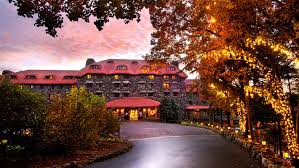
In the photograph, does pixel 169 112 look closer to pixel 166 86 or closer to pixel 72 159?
pixel 166 86

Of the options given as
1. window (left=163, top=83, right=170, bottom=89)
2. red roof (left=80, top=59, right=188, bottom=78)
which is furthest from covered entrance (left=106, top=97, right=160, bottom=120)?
red roof (left=80, top=59, right=188, bottom=78)

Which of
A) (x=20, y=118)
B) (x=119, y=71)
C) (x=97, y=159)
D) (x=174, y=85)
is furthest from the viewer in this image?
(x=174, y=85)

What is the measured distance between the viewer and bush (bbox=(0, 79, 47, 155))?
40.0 feet

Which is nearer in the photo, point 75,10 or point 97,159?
point 75,10

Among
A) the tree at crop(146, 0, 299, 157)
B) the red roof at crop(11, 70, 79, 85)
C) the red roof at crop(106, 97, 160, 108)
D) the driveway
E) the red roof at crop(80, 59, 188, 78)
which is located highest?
the red roof at crop(80, 59, 188, 78)

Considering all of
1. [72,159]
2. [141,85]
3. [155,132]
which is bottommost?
[155,132]

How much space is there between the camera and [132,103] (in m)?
57.5

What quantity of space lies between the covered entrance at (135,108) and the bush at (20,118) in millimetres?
43187

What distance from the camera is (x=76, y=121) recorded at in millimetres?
15492

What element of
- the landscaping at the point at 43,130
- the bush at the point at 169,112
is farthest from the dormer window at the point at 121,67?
the landscaping at the point at 43,130

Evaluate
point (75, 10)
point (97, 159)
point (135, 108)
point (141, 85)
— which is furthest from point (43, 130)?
point (141, 85)

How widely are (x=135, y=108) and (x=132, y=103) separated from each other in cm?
257

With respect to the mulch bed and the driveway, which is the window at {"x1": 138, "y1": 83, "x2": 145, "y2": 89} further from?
the mulch bed

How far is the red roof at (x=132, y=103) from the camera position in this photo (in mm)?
56594
